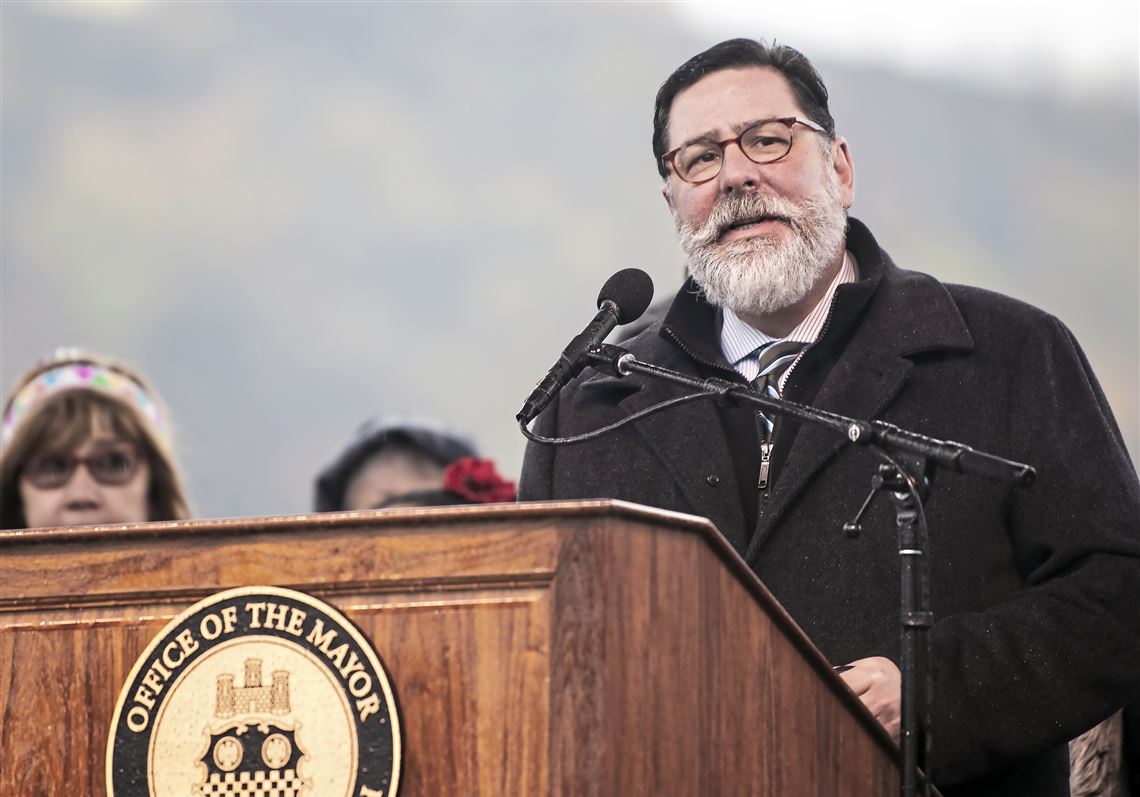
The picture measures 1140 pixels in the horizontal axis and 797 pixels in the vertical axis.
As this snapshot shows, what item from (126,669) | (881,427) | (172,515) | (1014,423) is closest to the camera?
(126,669)

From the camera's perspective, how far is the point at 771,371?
246 cm

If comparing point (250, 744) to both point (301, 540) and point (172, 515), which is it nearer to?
point (301, 540)

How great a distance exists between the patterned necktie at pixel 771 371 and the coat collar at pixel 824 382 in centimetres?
5

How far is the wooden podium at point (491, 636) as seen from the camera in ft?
4.34

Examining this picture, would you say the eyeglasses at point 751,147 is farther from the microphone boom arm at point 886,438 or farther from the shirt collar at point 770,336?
the microphone boom arm at point 886,438

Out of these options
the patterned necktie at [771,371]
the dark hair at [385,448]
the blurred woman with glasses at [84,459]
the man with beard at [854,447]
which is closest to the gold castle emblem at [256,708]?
the man with beard at [854,447]

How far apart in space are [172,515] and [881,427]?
1.98 meters

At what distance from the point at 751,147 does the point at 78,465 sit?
1.62m

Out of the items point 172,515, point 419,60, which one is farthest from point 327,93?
point 172,515

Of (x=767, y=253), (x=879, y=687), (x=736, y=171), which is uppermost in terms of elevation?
(x=736, y=171)

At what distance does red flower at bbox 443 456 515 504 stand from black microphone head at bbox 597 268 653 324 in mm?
1895

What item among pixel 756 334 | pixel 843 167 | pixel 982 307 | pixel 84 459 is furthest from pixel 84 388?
pixel 982 307

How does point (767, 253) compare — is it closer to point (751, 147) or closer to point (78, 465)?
point (751, 147)

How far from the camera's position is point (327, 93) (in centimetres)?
730
